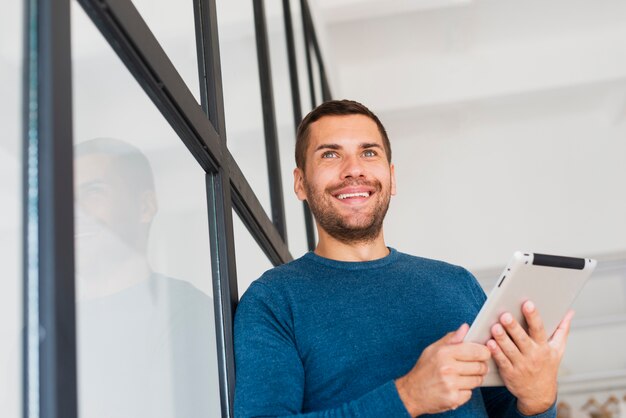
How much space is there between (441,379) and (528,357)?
0.17 meters

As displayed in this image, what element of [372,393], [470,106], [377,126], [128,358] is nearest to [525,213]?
[470,106]

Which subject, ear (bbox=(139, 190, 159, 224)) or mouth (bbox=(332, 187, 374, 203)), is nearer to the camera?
ear (bbox=(139, 190, 159, 224))

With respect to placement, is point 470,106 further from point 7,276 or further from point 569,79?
point 7,276

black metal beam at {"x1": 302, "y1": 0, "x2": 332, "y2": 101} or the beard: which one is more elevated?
black metal beam at {"x1": 302, "y1": 0, "x2": 332, "y2": 101}

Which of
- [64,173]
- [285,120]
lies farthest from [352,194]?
[285,120]

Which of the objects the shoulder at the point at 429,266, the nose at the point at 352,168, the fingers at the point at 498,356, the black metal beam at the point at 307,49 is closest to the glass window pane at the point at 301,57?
the black metal beam at the point at 307,49

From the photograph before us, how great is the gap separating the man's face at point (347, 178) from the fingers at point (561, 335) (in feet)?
1.21

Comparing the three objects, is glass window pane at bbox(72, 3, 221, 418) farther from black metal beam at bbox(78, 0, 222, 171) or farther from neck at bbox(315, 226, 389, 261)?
neck at bbox(315, 226, 389, 261)

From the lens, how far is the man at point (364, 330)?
108cm

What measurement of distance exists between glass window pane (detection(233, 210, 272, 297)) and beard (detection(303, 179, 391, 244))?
151mm

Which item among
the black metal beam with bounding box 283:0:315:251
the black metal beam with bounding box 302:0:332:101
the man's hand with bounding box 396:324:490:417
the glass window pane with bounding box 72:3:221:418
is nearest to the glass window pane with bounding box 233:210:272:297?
the glass window pane with bounding box 72:3:221:418

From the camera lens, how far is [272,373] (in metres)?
1.13

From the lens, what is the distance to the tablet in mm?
1076

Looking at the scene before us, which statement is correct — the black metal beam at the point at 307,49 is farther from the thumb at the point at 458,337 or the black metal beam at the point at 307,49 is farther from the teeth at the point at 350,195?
the thumb at the point at 458,337
